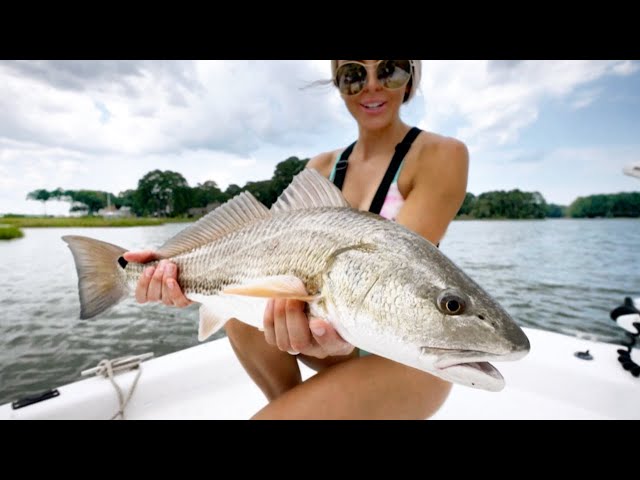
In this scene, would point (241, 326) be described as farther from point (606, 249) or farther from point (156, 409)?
point (606, 249)

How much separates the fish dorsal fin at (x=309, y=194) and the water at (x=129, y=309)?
182 cm

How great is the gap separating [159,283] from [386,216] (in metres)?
1.43

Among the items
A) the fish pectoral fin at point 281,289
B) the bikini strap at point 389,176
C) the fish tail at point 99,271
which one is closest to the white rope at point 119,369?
the fish tail at point 99,271

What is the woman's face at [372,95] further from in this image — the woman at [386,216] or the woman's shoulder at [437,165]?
the woman's shoulder at [437,165]

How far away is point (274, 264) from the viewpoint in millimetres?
1674

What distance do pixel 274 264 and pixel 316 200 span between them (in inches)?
14.7

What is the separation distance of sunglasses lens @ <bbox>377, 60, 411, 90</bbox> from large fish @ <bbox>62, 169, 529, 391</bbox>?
39.0 inches

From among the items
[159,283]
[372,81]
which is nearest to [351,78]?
[372,81]

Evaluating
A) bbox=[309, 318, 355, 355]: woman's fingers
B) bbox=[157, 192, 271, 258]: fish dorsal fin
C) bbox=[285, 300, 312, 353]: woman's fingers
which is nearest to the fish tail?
bbox=[157, 192, 271, 258]: fish dorsal fin

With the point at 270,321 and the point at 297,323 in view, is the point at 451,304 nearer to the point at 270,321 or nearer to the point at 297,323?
the point at 297,323

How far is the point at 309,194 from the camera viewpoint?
1.77 meters

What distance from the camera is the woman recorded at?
1.69 m

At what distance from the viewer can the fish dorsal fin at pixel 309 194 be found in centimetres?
171
